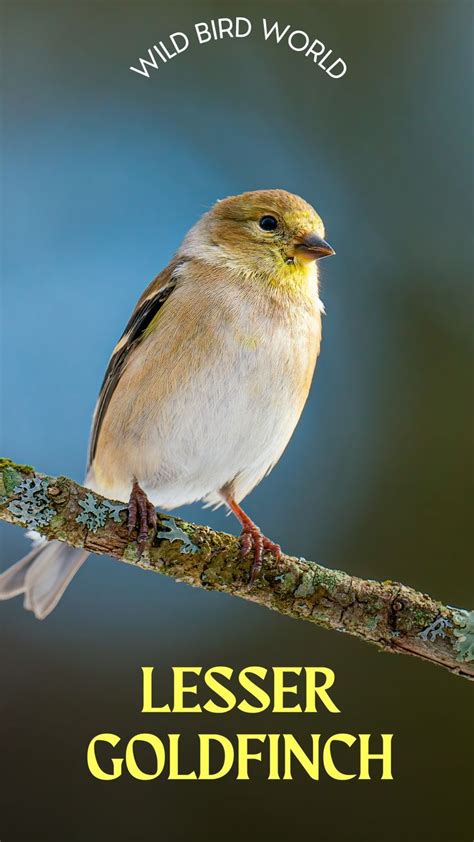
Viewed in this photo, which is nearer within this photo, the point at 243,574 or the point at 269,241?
the point at 243,574

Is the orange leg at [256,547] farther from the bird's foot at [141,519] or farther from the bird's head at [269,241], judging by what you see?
the bird's head at [269,241]

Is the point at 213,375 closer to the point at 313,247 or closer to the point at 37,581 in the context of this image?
the point at 313,247

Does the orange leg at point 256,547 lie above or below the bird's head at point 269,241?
below

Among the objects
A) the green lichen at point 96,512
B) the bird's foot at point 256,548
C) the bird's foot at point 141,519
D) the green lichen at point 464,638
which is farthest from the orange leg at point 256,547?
the green lichen at point 464,638

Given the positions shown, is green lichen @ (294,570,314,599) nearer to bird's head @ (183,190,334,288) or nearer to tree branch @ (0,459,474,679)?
tree branch @ (0,459,474,679)

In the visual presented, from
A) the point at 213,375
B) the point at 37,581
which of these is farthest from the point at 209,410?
the point at 37,581

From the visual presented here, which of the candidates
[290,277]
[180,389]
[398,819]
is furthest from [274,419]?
[398,819]
